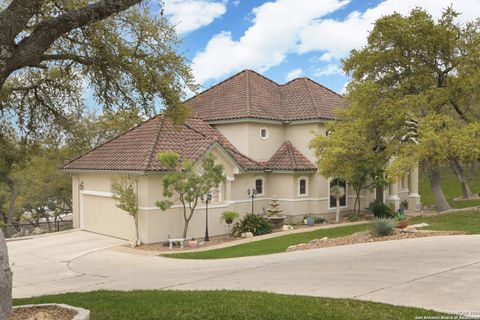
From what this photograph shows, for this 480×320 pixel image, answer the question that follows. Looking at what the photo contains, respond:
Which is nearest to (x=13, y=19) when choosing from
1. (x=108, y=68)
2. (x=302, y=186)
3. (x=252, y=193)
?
(x=108, y=68)

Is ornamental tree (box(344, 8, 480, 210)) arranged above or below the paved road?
above

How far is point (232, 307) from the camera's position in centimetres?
774

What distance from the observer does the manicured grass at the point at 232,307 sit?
286 inches

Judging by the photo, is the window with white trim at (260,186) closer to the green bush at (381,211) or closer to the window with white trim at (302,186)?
the window with white trim at (302,186)

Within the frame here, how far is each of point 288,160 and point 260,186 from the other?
2.28 m

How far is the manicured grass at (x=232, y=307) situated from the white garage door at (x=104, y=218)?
12.0 meters

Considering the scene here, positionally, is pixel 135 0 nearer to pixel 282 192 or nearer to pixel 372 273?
pixel 372 273

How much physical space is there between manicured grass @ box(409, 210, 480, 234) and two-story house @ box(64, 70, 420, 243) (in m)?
6.88

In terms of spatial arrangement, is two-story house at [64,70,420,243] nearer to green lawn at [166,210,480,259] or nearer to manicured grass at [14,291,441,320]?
green lawn at [166,210,480,259]

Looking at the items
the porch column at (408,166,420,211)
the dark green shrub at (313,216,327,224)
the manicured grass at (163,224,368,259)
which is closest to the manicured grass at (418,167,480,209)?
the porch column at (408,166,420,211)

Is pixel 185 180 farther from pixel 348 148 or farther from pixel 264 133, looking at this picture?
pixel 264 133

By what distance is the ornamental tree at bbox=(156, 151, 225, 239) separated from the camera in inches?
742

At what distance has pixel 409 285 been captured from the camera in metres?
9.59

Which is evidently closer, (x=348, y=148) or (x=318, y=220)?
(x=348, y=148)
